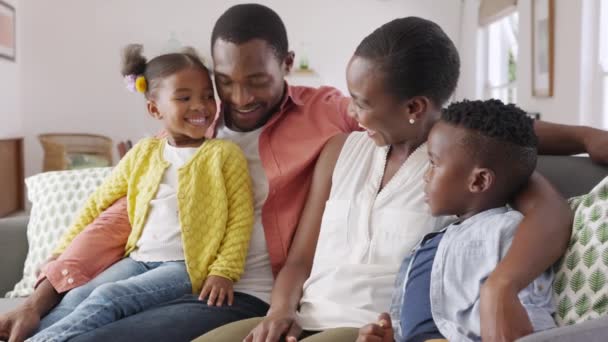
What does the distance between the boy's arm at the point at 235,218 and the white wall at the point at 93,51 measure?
553 centimetres

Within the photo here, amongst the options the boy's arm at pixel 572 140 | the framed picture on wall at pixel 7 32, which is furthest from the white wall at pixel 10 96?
the boy's arm at pixel 572 140

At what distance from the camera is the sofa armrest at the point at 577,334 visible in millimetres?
1004

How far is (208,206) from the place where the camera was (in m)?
1.77

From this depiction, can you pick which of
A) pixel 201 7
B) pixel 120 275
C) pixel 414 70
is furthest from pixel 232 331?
pixel 201 7

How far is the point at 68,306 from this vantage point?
168 centimetres

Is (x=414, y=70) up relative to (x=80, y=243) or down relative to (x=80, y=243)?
up

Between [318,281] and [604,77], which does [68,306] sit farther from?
[604,77]

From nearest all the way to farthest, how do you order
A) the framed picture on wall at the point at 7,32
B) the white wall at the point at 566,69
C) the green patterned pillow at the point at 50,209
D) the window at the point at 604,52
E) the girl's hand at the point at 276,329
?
the girl's hand at the point at 276,329, the green patterned pillow at the point at 50,209, the window at the point at 604,52, the white wall at the point at 566,69, the framed picture on wall at the point at 7,32

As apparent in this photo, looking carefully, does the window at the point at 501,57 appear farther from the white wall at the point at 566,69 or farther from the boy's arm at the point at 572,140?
the boy's arm at the point at 572,140

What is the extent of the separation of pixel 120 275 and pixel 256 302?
35 cm

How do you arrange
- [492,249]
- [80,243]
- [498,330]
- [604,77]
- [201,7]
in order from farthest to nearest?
[201,7], [604,77], [80,243], [492,249], [498,330]

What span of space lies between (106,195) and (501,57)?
5.08 meters

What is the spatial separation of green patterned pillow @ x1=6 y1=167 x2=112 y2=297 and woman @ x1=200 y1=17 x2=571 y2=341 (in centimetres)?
84

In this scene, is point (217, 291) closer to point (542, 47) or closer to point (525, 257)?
point (525, 257)
